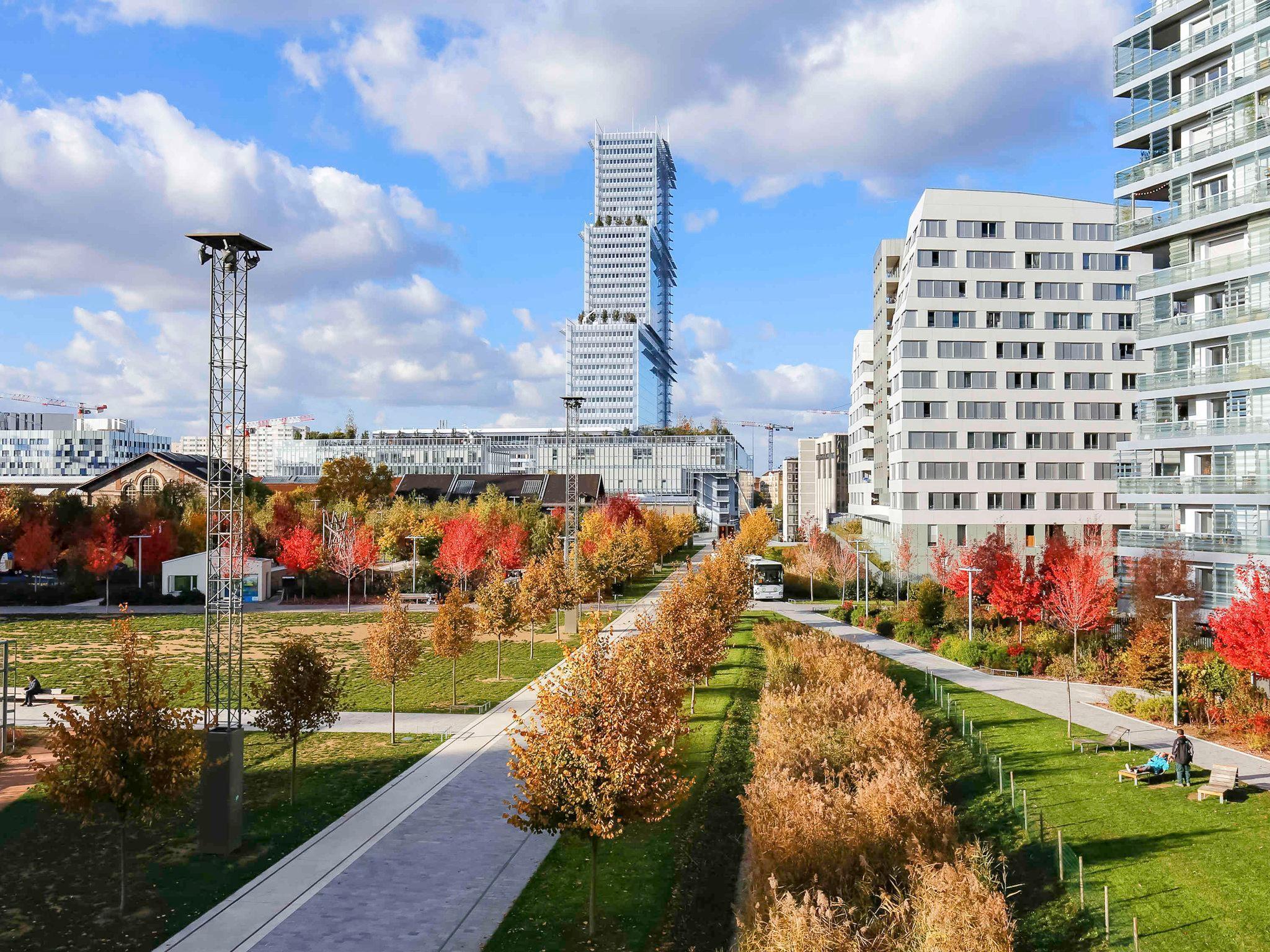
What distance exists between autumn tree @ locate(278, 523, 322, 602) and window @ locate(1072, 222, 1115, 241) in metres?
54.5

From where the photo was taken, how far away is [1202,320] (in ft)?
124

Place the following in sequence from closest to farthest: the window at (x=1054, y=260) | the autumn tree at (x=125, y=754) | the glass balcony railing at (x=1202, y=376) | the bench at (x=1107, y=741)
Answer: the autumn tree at (x=125, y=754) < the bench at (x=1107, y=741) < the glass balcony railing at (x=1202, y=376) < the window at (x=1054, y=260)

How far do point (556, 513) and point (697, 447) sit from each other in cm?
9084

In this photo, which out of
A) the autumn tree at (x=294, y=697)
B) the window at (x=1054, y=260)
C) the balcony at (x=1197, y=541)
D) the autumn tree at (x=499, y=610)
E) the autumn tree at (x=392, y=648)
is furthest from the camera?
Result: the window at (x=1054, y=260)

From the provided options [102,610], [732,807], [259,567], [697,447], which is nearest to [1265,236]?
[732,807]

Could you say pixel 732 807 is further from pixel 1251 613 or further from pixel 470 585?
pixel 470 585

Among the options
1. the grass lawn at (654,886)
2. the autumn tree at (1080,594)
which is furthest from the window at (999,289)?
the grass lawn at (654,886)

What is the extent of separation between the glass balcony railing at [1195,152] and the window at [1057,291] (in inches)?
936

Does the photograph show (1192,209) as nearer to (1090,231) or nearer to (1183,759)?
(1183,759)

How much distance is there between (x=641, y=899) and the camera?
16.2 meters

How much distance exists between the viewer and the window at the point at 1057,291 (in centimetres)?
6519

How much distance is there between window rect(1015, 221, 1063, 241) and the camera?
213 feet

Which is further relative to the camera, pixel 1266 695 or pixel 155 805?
pixel 1266 695

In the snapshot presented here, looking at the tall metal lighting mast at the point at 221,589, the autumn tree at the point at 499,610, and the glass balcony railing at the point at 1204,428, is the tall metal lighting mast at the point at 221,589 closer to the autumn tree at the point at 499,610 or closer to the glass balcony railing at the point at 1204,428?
the autumn tree at the point at 499,610
